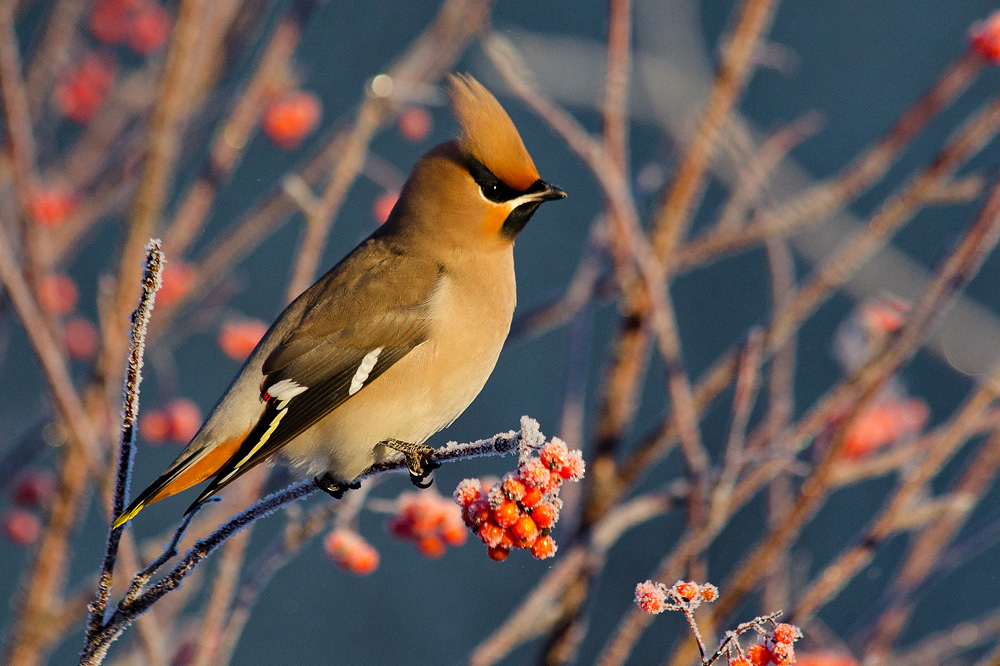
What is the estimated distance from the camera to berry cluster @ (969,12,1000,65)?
197cm

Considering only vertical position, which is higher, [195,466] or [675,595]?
[195,466]

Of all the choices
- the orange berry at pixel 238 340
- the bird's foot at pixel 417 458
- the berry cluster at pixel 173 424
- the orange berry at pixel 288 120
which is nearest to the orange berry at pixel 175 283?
the orange berry at pixel 238 340

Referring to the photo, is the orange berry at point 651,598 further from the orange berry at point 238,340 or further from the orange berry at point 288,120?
the orange berry at point 288,120

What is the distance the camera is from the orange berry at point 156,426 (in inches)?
100

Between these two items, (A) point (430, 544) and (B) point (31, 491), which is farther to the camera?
(B) point (31, 491)

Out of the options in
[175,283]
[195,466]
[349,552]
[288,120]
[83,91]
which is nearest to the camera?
[195,466]

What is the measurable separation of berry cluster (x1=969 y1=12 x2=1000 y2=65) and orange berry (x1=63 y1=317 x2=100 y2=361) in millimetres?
2392

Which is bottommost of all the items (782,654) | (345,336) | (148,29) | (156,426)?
(782,654)

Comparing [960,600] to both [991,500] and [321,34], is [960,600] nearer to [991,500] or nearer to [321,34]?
[991,500]

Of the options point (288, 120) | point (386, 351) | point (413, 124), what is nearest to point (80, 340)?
point (288, 120)

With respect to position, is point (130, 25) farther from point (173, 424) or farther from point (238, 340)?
point (173, 424)

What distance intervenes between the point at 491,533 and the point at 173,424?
1.50m

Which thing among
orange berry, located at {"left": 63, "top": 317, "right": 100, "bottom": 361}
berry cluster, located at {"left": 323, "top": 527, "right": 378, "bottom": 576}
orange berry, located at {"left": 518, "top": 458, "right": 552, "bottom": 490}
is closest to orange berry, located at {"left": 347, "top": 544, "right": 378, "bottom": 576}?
berry cluster, located at {"left": 323, "top": 527, "right": 378, "bottom": 576}

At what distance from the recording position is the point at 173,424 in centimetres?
253
